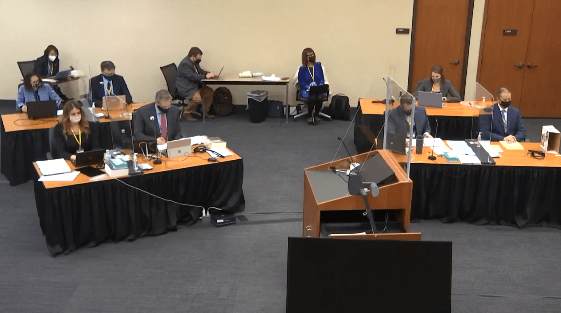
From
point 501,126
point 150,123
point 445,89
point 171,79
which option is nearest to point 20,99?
point 150,123

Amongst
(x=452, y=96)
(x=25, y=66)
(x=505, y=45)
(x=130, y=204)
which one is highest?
(x=505, y=45)

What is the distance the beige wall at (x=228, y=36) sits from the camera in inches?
389

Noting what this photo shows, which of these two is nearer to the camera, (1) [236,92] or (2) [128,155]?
(2) [128,155]

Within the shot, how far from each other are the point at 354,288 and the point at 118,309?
2.71m

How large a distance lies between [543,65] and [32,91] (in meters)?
8.45

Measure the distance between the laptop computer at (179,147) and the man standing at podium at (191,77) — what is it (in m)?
4.11

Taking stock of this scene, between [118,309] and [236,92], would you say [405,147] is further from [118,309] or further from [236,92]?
[236,92]

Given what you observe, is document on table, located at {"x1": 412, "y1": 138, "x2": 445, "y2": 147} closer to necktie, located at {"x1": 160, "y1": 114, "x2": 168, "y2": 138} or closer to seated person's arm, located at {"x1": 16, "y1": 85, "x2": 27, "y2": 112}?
necktie, located at {"x1": 160, "y1": 114, "x2": 168, "y2": 138}

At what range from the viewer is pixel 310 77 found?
945cm

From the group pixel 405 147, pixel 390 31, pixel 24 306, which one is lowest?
pixel 24 306

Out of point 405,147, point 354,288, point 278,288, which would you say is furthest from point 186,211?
point 354,288

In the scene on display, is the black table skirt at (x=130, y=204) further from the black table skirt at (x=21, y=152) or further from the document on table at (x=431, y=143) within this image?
the document on table at (x=431, y=143)

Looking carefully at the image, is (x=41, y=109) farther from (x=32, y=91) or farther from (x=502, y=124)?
(x=502, y=124)

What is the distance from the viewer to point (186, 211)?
5555 mm
